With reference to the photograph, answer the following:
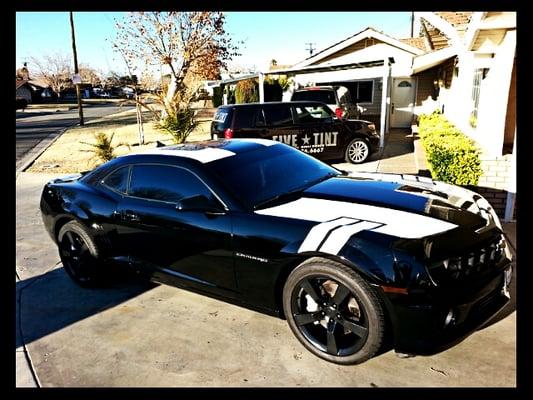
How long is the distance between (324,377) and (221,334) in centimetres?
96

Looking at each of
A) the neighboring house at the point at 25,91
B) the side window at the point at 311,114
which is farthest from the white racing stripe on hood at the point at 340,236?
the neighboring house at the point at 25,91

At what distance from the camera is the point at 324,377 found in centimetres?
274

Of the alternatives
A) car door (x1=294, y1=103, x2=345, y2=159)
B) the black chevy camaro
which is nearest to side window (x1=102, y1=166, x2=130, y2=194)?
the black chevy camaro

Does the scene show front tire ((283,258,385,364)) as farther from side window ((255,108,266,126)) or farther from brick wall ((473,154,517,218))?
side window ((255,108,266,126))

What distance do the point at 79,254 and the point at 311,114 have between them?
21.6 feet

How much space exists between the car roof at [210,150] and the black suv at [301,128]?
15.5 ft

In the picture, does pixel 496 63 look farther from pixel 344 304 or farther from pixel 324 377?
pixel 324 377

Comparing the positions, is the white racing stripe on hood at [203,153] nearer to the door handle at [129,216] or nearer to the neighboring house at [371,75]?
the door handle at [129,216]

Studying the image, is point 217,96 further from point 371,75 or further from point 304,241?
point 304,241

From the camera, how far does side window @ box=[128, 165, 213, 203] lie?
348cm

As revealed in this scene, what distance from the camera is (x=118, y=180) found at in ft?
13.3

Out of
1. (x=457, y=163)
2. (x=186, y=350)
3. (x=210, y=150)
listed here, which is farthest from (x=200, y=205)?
(x=457, y=163)
